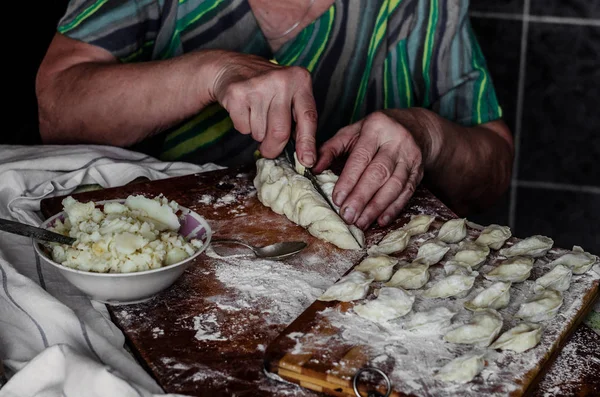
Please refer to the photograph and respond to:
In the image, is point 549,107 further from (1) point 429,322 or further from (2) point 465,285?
(1) point 429,322

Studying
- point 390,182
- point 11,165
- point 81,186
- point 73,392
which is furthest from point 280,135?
point 73,392

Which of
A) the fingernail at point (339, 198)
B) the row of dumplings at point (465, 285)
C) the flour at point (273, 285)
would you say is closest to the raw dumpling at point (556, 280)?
the row of dumplings at point (465, 285)

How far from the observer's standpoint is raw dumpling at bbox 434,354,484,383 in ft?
3.53

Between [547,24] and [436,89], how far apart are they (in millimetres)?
1205

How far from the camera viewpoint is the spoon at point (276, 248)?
1.49 m

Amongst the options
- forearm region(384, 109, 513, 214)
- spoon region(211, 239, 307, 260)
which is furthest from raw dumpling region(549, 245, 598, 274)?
forearm region(384, 109, 513, 214)

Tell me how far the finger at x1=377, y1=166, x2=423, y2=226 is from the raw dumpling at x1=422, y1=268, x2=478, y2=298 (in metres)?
0.36

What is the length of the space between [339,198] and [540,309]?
54 centimetres

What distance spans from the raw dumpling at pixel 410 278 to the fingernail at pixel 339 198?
1.10 ft

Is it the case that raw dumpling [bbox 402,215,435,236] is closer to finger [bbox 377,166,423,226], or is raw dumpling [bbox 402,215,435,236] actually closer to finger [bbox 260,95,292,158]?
finger [bbox 377,166,423,226]

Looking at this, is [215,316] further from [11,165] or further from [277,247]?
[11,165]

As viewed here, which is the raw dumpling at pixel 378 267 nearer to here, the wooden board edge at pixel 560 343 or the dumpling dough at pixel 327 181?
the dumpling dough at pixel 327 181

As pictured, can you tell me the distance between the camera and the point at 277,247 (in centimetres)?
151

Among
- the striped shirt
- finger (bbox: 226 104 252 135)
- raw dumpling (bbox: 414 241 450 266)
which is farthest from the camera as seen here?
the striped shirt
